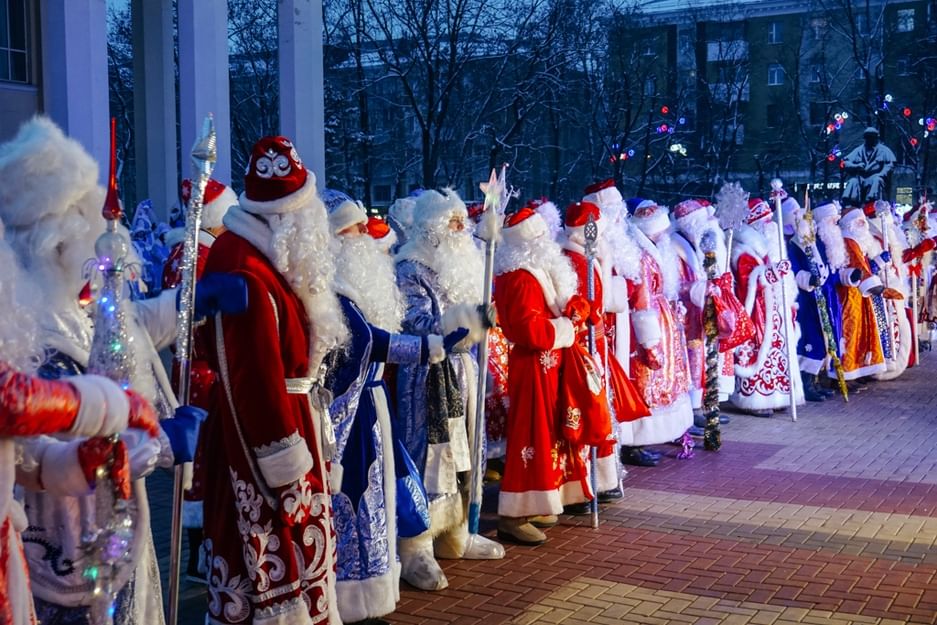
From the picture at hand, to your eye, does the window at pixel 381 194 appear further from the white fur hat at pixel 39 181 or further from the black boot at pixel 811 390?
the white fur hat at pixel 39 181

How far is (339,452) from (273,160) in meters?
1.51

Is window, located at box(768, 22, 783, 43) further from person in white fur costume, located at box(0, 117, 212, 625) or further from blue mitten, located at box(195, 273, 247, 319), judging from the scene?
person in white fur costume, located at box(0, 117, 212, 625)

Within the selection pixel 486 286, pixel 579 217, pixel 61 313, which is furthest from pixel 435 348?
pixel 579 217

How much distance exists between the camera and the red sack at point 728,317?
33.7 ft

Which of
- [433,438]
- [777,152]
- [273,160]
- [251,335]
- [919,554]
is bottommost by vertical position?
[919,554]

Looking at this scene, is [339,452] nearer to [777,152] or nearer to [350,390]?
[350,390]

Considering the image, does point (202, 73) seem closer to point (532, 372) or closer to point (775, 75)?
point (532, 372)

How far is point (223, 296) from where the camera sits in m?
4.11

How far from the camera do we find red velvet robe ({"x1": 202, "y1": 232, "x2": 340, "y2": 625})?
4172 mm

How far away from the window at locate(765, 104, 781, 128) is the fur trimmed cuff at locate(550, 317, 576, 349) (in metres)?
33.9

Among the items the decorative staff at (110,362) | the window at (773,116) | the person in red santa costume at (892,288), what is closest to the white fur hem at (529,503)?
the decorative staff at (110,362)

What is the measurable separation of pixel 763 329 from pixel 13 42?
12711mm

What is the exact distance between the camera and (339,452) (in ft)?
17.4

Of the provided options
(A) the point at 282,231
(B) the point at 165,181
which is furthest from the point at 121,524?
(B) the point at 165,181
